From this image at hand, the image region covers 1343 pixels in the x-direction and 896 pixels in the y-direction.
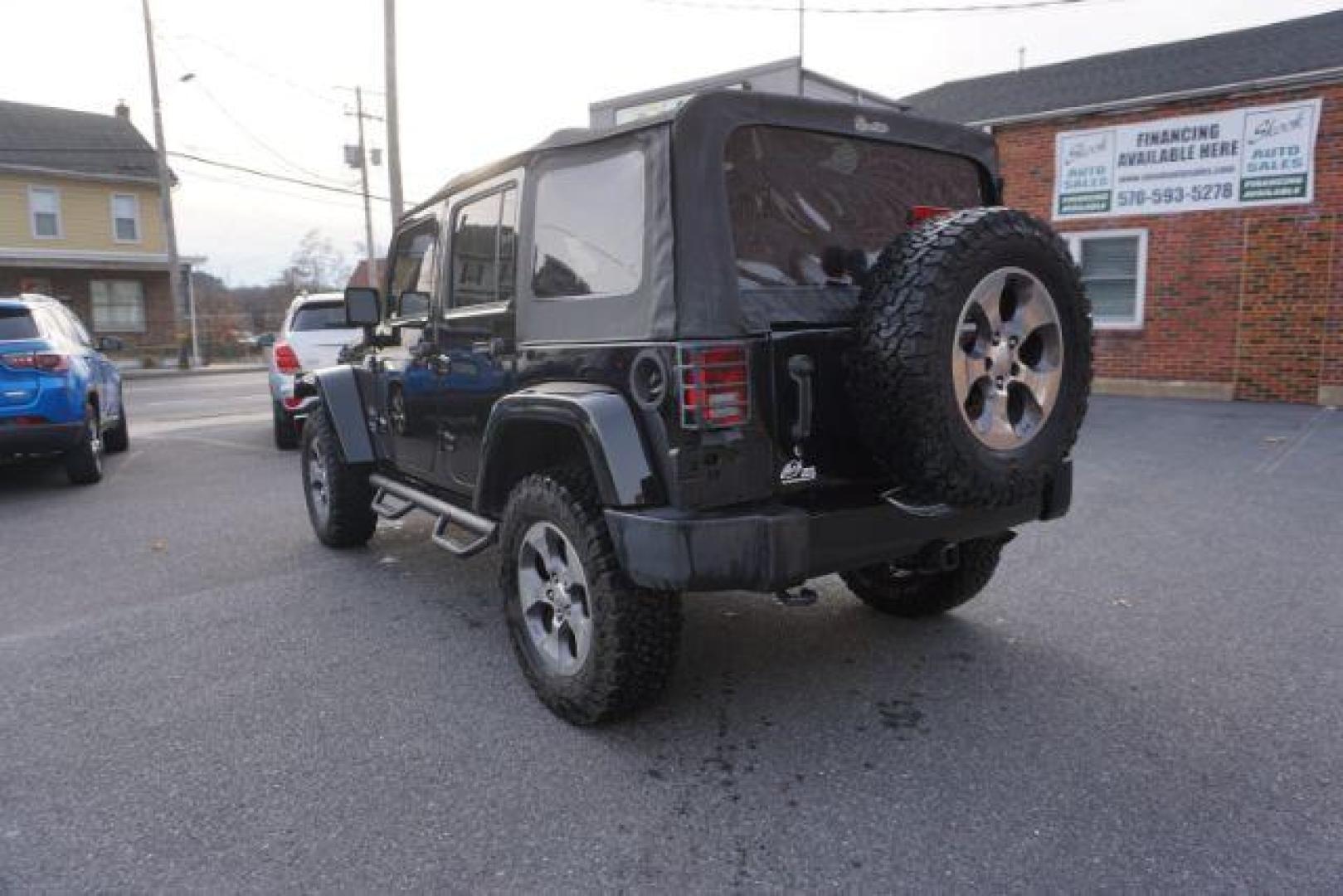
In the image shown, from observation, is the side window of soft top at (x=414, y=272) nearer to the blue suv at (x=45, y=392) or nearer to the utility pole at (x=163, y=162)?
the blue suv at (x=45, y=392)

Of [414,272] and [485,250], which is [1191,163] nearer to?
[414,272]

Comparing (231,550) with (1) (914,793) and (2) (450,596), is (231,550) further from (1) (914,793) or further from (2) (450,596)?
(1) (914,793)

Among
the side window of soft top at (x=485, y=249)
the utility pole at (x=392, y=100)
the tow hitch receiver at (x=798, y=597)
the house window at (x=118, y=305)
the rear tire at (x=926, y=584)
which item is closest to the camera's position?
the tow hitch receiver at (x=798, y=597)

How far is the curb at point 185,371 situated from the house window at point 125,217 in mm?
4667

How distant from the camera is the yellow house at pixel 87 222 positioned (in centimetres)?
2602

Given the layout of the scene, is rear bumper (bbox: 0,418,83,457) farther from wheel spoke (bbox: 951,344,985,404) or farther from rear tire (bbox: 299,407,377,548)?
wheel spoke (bbox: 951,344,985,404)

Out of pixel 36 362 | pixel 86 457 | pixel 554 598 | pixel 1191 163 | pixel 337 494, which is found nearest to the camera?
pixel 554 598

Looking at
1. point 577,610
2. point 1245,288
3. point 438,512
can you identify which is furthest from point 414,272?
point 1245,288

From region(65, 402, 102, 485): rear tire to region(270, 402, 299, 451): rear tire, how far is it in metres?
1.98

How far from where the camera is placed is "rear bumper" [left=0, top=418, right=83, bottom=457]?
712 cm

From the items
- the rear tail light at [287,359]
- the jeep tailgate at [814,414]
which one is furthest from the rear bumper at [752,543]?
the rear tail light at [287,359]

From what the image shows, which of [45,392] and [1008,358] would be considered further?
[45,392]

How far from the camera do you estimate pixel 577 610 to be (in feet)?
10.3

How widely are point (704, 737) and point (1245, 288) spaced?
39.3 ft
